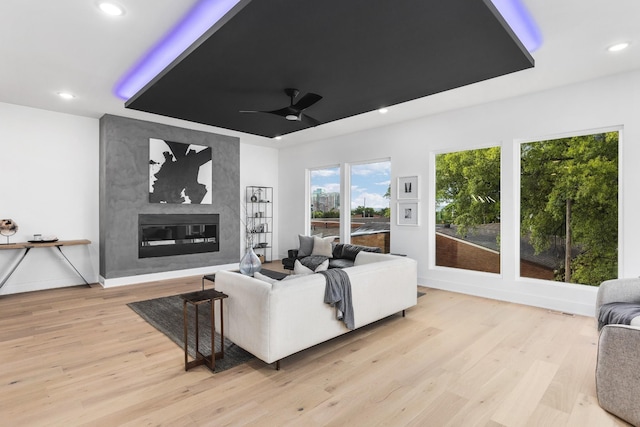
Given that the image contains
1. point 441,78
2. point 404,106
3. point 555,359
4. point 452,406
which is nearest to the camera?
point 452,406

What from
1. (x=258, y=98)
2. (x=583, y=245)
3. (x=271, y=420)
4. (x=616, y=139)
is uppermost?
(x=258, y=98)

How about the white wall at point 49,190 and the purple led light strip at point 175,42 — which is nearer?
the purple led light strip at point 175,42

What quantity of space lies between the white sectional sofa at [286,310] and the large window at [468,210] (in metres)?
2.49

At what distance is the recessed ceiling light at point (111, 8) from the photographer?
8.51ft

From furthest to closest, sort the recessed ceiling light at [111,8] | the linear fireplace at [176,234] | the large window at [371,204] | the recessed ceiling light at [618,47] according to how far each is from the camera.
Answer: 1. the large window at [371,204]
2. the linear fireplace at [176,234]
3. the recessed ceiling light at [618,47]
4. the recessed ceiling light at [111,8]

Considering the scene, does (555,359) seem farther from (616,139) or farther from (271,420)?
(616,139)

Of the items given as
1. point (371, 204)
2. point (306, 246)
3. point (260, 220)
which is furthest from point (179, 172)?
point (371, 204)

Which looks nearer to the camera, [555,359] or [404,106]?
[555,359]

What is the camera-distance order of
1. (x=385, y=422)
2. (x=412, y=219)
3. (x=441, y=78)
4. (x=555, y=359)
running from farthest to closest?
(x=412, y=219) < (x=441, y=78) < (x=555, y=359) < (x=385, y=422)

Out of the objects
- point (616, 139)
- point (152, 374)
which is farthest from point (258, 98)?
point (616, 139)

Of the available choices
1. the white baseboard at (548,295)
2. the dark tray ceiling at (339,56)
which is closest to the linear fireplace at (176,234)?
the dark tray ceiling at (339,56)

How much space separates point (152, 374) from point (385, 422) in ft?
5.98

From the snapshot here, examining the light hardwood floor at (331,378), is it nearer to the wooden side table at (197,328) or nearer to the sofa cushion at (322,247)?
the wooden side table at (197,328)

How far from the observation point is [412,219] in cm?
580
